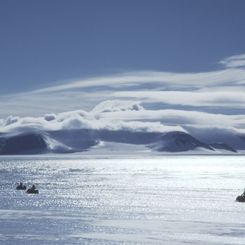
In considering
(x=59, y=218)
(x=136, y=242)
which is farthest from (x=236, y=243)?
(x=59, y=218)

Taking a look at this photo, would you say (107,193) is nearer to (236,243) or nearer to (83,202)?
(83,202)

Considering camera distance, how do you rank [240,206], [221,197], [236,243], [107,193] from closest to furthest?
[236,243]
[240,206]
[221,197]
[107,193]

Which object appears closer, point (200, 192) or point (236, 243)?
point (236, 243)

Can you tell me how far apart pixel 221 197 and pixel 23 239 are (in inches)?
2499

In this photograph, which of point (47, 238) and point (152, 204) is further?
point (152, 204)

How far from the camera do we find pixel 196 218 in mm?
85375

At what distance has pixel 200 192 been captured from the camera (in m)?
135

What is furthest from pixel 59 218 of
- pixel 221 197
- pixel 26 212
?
pixel 221 197

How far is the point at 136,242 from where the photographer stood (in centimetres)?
6519

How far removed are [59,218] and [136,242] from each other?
22.7 metres

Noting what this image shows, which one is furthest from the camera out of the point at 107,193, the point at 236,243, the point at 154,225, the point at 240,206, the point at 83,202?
the point at 107,193

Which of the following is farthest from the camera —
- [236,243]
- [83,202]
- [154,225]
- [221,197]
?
[221,197]

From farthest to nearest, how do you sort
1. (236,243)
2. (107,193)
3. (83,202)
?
(107,193)
(83,202)
(236,243)

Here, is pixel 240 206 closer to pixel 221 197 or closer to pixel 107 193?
pixel 221 197
